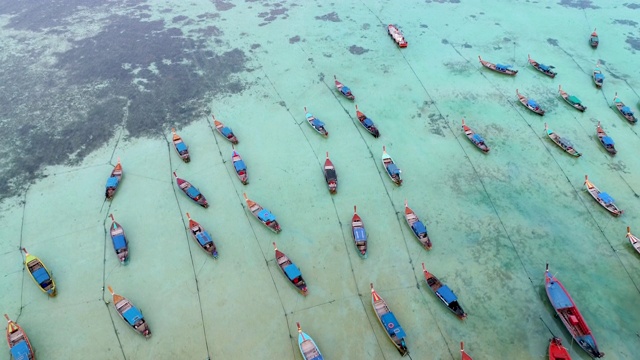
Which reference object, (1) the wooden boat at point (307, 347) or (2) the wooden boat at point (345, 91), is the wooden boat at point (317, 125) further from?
(1) the wooden boat at point (307, 347)

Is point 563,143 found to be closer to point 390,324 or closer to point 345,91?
point 345,91

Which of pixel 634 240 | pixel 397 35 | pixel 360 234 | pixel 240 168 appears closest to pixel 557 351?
pixel 634 240

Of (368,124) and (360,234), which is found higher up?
(368,124)

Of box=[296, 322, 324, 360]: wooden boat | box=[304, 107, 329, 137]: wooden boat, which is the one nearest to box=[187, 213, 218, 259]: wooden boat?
box=[296, 322, 324, 360]: wooden boat

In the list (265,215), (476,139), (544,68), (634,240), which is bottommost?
(634,240)

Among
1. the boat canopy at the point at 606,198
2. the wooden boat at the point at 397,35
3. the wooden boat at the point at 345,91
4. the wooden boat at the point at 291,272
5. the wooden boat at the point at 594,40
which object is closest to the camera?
the wooden boat at the point at 291,272

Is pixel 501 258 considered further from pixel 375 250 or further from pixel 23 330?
pixel 23 330

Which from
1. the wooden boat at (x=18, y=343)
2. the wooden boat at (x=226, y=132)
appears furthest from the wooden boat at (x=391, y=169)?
the wooden boat at (x=18, y=343)
